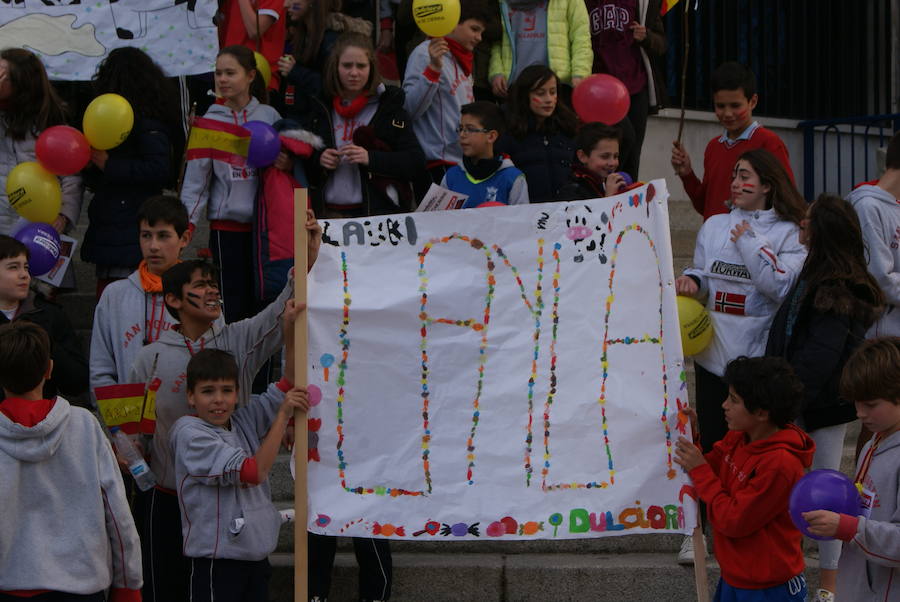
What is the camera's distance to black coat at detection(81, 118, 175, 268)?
6.50 m

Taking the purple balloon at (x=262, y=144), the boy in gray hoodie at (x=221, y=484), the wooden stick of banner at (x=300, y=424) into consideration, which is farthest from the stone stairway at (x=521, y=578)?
the purple balloon at (x=262, y=144)

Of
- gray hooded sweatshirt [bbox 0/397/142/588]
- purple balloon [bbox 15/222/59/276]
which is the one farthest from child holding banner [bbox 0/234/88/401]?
gray hooded sweatshirt [bbox 0/397/142/588]

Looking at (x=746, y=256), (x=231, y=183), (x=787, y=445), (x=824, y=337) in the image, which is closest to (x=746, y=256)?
(x=746, y=256)

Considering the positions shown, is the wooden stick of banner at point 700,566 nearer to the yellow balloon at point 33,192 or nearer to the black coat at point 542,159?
the black coat at point 542,159

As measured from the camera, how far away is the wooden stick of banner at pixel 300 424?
4453 millimetres

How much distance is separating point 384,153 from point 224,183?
0.82 metres

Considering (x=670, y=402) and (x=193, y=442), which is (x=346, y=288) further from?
(x=670, y=402)

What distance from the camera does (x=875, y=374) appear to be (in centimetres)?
402

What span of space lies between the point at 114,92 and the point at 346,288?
8.87 ft

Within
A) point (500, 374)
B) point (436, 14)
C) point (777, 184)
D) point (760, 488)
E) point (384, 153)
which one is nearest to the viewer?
point (760, 488)

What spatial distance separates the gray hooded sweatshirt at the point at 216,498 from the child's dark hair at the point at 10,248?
135 cm

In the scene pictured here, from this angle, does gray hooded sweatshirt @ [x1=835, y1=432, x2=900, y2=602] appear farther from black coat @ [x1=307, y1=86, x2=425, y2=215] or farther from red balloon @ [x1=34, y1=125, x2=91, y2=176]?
red balloon @ [x1=34, y1=125, x2=91, y2=176]

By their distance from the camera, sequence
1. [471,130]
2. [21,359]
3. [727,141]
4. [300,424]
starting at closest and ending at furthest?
1. [21,359]
2. [300,424]
3. [471,130]
4. [727,141]

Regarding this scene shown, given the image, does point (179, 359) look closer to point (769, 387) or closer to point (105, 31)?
point (769, 387)
